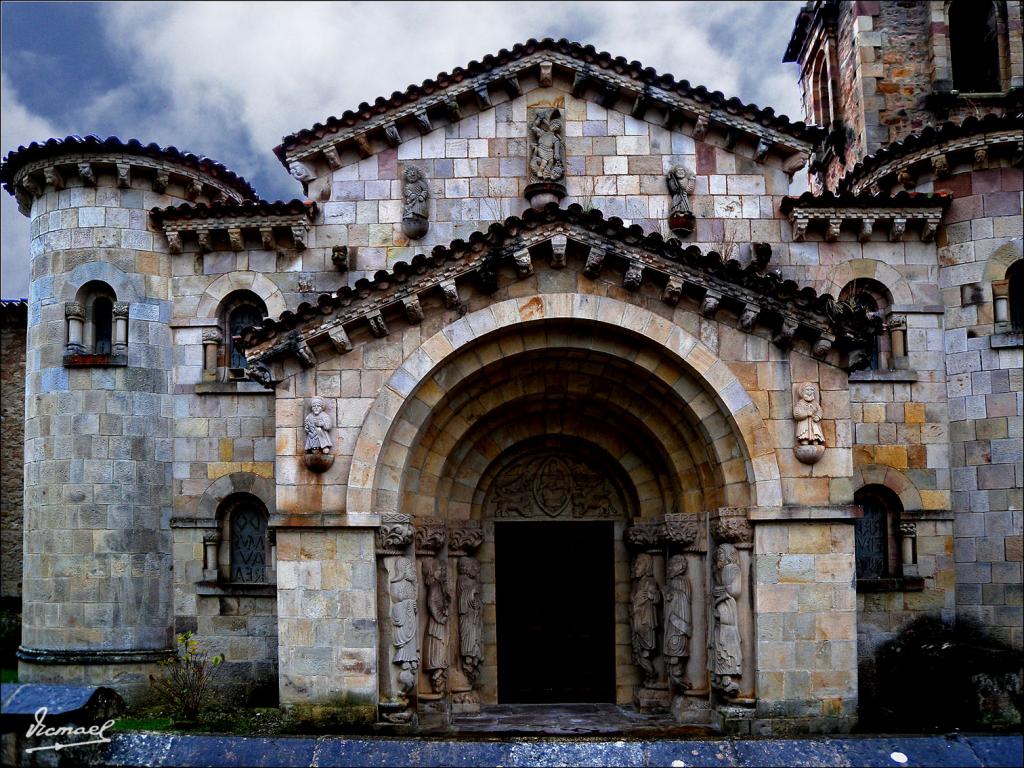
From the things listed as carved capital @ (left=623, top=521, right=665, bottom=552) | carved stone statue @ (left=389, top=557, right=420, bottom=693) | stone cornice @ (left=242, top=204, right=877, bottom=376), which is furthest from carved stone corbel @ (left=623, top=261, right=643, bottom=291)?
carved stone statue @ (left=389, top=557, right=420, bottom=693)

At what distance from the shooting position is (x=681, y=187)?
48.5 feet

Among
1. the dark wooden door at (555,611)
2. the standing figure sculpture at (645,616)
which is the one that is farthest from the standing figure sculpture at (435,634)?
the standing figure sculpture at (645,616)

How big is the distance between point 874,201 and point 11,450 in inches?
685

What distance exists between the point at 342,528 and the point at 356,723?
7.88ft

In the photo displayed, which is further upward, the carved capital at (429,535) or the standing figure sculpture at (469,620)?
the carved capital at (429,535)

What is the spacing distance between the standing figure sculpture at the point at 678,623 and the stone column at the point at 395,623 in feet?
12.0

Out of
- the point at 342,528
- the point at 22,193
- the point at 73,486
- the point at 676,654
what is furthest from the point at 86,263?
the point at 676,654

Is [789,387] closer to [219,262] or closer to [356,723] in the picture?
[356,723]

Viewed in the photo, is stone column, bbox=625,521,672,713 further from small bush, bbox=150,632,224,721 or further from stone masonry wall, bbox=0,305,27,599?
stone masonry wall, bbox=0,305,27,599

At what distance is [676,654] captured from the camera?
13.3 meters

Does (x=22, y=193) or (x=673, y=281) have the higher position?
(x=22, y=193)

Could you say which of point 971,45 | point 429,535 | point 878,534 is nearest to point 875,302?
point 878,534

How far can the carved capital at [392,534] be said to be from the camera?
12.3 m

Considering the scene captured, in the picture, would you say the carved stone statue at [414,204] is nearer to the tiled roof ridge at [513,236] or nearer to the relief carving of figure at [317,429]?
the tiled roof ridge at [513,236]
